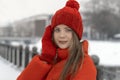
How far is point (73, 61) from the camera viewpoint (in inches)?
103

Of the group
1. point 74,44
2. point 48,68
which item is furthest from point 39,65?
point 74,44

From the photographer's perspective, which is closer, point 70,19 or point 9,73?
point 70,19

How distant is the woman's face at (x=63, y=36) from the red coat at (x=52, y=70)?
0.07 m

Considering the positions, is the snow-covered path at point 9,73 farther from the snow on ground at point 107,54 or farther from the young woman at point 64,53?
A: the snow on ground at point 107,54

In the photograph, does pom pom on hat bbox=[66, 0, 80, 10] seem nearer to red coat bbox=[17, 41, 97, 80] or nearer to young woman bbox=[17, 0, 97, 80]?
young woman bbox=[17, 0, 97, 80]

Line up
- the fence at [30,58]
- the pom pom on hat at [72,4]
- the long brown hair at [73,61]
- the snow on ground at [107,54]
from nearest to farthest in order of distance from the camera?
the long brown hair at [73,61], the pom pom on hat at [72,4], the fence at [30,58], the snow on ground at [107,54]

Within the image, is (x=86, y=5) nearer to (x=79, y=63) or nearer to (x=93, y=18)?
(x=93, y=18)

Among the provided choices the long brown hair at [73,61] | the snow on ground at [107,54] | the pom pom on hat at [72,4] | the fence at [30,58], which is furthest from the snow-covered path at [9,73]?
the snow on ground at [107,54]

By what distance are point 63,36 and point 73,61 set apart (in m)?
0.23

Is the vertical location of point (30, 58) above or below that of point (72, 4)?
below

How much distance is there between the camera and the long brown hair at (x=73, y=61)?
2.58 meters

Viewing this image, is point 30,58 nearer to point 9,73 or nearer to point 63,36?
point 9,73

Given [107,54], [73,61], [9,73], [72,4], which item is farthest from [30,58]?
[107,54]

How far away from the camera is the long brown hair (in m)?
2.58
